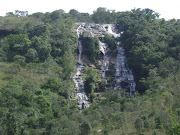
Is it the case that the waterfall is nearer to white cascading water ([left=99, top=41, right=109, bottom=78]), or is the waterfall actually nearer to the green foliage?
white cascading water ([left=99, top=41, right=109, bottom=78])

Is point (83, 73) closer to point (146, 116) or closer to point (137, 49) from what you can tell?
point (137, 49)

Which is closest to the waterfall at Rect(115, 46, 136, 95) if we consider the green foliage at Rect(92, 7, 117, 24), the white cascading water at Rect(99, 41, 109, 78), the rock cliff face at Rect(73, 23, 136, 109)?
the rock cliff face at Rect(73, 23, 136, 109)

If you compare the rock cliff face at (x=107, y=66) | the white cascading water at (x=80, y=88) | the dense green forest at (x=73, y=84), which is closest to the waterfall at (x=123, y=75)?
the rock cliff face at (x=107, y=66)

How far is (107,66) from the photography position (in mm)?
44531

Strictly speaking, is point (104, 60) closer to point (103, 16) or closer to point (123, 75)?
point (123, 75)

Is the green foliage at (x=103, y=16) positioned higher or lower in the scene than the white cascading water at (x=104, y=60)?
higher

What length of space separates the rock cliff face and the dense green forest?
41.5 inches

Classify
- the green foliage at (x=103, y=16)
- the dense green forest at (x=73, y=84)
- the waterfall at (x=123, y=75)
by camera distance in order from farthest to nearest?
the green foliage at (x=103, y=16) < the waterfall at (x=123, y=75) < the dense green forest at (x=73, y=84)

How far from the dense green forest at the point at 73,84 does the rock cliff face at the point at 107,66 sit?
1055 mm

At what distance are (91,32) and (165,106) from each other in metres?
30.5

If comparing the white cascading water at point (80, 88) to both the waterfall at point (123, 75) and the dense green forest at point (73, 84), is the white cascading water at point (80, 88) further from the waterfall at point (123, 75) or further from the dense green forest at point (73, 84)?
the waterfall at point (123, 75)

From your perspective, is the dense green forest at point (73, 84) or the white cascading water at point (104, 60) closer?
the dense green forest at point (73, 84)

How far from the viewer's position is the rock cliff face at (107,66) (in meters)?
38.5

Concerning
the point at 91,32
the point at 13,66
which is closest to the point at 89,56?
the point at 91,32
